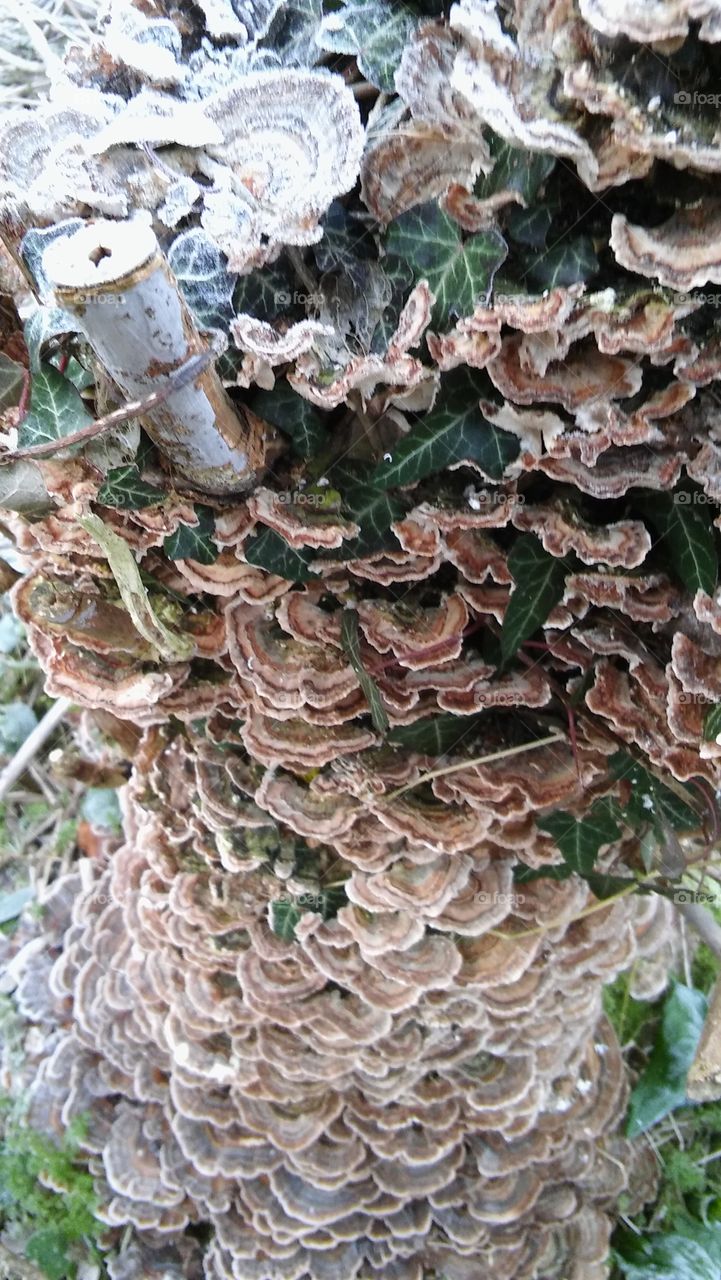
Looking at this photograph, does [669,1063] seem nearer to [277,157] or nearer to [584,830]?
[584,830]

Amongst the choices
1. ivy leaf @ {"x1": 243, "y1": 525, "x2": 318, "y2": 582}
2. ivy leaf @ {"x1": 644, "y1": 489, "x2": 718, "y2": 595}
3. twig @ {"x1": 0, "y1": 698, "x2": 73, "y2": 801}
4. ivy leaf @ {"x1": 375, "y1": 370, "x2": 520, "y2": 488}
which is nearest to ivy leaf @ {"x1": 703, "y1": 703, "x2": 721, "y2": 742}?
ivy leaf @ {"x1": 644, "y1": 489, "x2": 718, "y2": 595}

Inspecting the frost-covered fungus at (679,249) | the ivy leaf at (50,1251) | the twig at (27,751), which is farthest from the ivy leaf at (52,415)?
the ivy leaf at (50,1251)

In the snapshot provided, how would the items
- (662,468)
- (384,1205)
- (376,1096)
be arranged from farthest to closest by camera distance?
(384,1205) < (376,1096) < (662,468)

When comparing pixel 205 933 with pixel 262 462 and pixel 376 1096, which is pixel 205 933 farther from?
pixel 262 462

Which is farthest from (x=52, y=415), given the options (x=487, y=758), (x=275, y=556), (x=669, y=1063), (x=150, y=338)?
(x=669, y=1063)

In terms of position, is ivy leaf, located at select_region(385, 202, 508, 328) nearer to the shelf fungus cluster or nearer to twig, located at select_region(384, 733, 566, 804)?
the shelf fungus cluster

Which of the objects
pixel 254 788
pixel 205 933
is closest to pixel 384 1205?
pixel 205 933

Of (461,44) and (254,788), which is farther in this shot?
(254,788)
